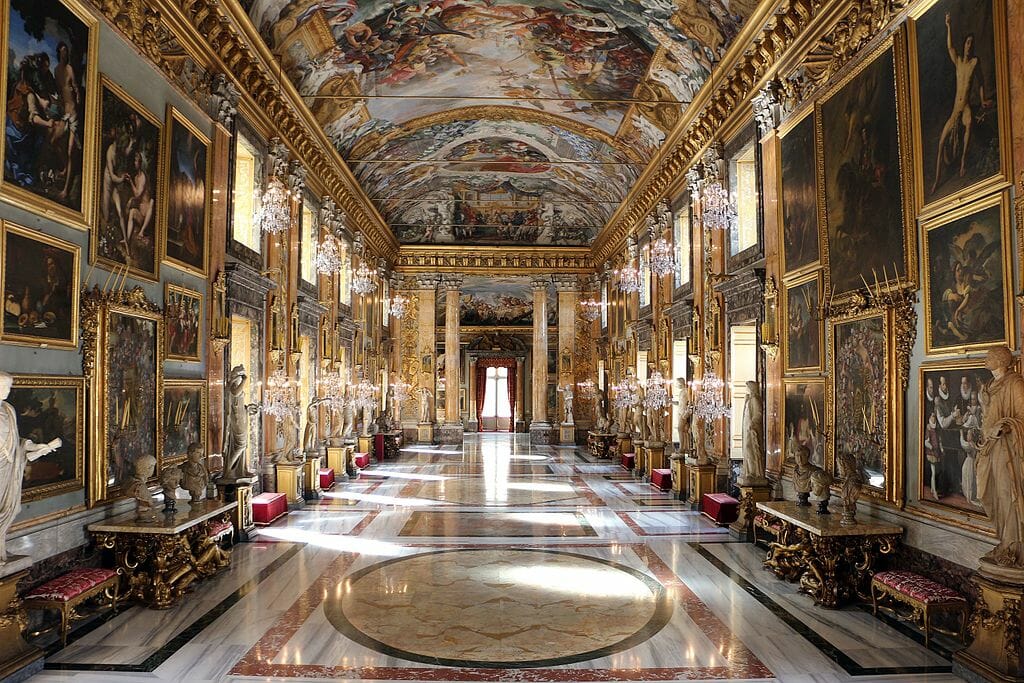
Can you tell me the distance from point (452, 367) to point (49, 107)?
78.9 ft

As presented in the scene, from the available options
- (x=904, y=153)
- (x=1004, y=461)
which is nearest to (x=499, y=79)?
(x=904, y=153)

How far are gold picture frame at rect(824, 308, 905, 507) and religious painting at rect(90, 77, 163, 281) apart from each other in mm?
9037

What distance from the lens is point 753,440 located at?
11359 mm

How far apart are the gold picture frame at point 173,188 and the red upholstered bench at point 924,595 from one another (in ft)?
31.5

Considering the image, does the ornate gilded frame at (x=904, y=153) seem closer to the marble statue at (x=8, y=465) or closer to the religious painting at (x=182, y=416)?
the marble statue at (x=8, y=465)

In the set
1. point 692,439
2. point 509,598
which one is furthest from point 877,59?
point 692,439

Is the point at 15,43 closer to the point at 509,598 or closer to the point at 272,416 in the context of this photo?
the point at 509,598

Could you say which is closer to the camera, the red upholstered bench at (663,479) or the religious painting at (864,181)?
the religious painting at (864,181)

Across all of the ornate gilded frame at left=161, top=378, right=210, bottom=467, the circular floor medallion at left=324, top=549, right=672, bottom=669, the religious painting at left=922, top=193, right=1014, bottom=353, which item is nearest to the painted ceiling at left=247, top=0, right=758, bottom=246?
the ornate gilded frame at left=161, top=378, right=210, bottom=467

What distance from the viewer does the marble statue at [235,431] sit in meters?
11.2

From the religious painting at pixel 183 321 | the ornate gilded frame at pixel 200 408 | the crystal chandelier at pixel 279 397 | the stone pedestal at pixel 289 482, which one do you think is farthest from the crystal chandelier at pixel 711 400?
the religious painting at pixel 183 321

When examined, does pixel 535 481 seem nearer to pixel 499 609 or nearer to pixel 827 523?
pixel 499 609

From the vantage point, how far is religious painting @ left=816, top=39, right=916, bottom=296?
7977mm

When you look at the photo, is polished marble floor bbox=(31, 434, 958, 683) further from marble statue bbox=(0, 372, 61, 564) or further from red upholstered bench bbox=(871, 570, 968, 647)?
marble statue bbox=(0, 372, 61, 564)
